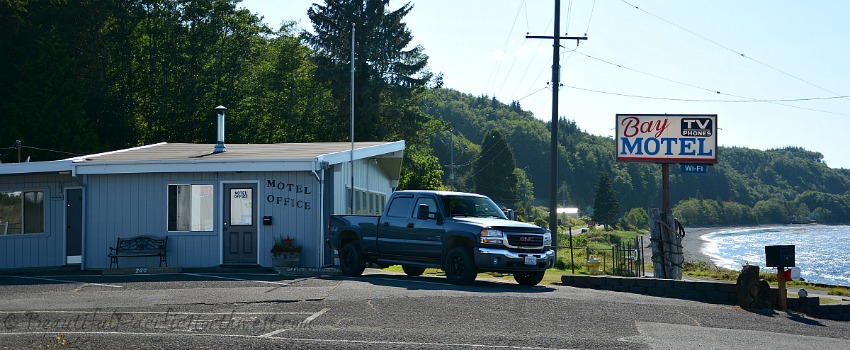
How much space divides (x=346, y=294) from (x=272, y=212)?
7.52 m

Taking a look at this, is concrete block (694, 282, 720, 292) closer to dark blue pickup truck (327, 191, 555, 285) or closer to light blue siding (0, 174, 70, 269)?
dark blue pickup truck (327, 191, 555, 285)

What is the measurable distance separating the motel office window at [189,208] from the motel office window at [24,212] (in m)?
4.12

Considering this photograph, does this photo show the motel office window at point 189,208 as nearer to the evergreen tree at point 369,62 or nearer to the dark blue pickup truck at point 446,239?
the dark blue pickup truck at point 446,239

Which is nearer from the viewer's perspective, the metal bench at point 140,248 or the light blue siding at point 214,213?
the light blue siding at point 214,213

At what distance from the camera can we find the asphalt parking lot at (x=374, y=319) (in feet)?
36.3

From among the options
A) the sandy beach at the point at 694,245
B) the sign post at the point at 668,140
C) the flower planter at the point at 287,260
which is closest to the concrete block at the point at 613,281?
the sign post at the point at 668,140

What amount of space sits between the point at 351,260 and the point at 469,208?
123 inches

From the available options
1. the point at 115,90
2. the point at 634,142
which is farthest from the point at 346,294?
the point at 115,90

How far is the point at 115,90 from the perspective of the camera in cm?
5097

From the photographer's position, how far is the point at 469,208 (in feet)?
63.6

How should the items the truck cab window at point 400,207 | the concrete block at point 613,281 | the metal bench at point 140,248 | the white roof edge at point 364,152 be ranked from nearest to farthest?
1. the concrete block at point 613,281
2. the truck cab window at point 400,207
3. the white roof edge at point 364,152
4. the metal bench at point 140,248

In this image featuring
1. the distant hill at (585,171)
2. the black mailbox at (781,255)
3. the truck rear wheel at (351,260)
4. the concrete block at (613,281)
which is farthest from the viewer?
the distant hill at (585,171)

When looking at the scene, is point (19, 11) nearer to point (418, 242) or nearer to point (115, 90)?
point (115, 90)

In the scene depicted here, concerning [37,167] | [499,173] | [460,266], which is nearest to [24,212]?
[37,167]
